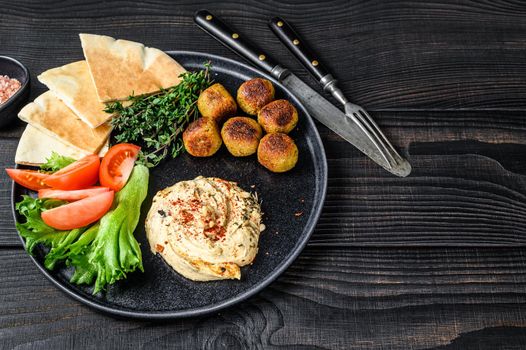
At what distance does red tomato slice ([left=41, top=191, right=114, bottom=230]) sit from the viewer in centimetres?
303

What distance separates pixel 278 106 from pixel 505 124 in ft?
5.20

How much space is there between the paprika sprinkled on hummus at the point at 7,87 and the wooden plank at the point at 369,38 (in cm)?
19

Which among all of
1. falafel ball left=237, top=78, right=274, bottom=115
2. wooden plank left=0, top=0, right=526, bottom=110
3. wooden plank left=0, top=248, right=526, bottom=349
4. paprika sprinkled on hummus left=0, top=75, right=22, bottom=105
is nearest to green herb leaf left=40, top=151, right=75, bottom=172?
wooden plank left=0, top=248, right=526, bottom=349

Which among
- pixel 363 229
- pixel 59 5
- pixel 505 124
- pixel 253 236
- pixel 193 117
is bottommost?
pixel 505 124

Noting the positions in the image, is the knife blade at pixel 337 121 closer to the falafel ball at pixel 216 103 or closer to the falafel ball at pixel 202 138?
the falafel ball at pixel 216 103

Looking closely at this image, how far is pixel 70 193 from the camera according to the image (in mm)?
3170

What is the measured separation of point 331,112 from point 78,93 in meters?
1.58

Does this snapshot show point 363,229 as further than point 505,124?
No

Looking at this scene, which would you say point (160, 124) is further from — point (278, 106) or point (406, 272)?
point (406, 272)

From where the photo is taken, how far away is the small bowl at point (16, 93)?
361 centimetres

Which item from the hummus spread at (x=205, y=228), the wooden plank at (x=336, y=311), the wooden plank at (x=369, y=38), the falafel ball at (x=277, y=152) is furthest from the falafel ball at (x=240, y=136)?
the wooden plank at (x=369, y=38)

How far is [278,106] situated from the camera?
3516 millimetres

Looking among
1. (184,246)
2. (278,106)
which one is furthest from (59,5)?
(184,246)

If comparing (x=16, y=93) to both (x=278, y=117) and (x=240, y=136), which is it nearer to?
(x=240, y=136)
